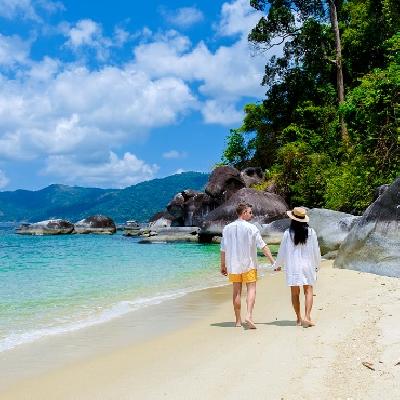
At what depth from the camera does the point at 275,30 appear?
32438 millimetres

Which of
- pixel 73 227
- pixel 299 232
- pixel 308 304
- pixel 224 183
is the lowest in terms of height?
pixel 308 304

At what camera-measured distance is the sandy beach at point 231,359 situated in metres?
4.12

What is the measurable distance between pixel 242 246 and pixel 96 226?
1914 inches

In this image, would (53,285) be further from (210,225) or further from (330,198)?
(210,225)

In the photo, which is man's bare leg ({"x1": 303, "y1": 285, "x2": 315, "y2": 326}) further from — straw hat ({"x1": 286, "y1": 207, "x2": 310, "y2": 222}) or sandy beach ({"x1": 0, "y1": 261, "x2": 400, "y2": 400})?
straw hat ({"x1": 286, "y1": 207, "x2": 310, "y2": 222})

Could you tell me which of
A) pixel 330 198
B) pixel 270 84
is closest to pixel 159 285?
pixel 330 198

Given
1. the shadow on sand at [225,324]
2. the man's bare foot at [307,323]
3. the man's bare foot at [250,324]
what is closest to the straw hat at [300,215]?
the man's bare foot at [307,323]

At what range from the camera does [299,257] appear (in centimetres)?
678

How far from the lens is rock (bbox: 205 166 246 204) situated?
3488 cm

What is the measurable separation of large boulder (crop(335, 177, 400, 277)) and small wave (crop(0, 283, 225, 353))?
11.6ft

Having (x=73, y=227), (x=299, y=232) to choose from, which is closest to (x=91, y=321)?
(x=299, y=232)

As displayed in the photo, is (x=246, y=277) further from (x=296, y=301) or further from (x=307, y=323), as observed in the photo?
(x=307, y=323)

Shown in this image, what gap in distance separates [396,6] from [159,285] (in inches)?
868

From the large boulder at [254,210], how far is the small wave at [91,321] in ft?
54.5
